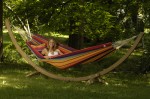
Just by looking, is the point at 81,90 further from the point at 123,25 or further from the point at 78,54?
the point at 123,25

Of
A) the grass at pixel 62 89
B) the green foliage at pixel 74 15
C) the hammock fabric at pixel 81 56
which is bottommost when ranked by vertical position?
the grass at pixel 62 89

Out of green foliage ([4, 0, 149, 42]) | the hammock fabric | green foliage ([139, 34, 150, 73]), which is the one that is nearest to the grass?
the hammock fabric

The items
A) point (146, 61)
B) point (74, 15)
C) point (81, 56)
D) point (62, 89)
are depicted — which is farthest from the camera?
point (146, 61)

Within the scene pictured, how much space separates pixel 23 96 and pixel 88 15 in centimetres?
485

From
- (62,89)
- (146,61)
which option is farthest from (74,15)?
(62,89)

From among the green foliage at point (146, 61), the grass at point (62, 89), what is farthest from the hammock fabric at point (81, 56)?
the green foliage at point (146, 61)

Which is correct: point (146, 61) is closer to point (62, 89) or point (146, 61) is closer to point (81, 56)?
point (81, 56)

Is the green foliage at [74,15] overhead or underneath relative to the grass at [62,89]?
overhead

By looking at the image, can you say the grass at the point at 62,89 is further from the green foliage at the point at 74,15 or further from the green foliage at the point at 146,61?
the green foliage at the point at 74,15

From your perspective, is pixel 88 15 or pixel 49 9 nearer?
pixel 88 15

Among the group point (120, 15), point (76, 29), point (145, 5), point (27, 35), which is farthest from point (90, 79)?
point (120, 15)

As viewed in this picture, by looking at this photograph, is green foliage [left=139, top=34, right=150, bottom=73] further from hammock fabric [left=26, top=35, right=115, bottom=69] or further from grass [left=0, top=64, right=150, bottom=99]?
hammock fabric [left=26, top=35, right=115, bottom=69]

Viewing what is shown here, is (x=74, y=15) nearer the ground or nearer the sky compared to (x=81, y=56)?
nearer the sky

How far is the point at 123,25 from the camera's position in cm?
1325
